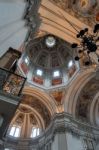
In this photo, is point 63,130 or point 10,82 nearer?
point 10,82

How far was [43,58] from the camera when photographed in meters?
19.6

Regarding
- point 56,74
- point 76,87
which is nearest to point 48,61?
point 56,74

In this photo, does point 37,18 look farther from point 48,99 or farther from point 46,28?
point 48,99

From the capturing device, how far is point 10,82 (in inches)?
266

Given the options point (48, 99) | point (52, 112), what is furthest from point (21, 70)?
point (52, 112)

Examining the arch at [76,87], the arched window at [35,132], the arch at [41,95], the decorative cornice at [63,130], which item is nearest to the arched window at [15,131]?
the decorative cornice at [63,130]

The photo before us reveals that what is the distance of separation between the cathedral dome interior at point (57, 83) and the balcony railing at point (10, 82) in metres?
2.52

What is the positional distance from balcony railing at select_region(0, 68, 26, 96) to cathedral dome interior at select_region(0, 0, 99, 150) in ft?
8.28

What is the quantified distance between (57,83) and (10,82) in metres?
10.5

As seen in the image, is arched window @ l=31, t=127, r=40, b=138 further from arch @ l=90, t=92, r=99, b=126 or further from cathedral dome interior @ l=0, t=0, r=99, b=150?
arch @ l=90, t=92, r=99, b=126

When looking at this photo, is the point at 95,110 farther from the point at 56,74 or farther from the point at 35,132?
the point at 35,132

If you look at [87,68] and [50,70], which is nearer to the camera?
[87,68]

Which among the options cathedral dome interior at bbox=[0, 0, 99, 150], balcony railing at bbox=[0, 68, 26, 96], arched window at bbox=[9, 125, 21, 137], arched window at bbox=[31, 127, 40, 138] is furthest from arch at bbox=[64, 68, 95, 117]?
balcony railing at bbox=[0, 68, 26, 96]

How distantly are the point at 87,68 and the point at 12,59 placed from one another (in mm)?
8755
